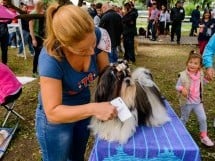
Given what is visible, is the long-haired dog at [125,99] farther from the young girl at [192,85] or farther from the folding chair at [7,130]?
the folding chair at [7,130]

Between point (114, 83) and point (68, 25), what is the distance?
0.66 m

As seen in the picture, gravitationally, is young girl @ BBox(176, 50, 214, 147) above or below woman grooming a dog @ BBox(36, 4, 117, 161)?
below

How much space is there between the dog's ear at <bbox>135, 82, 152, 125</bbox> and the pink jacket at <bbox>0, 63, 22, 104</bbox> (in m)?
1.94

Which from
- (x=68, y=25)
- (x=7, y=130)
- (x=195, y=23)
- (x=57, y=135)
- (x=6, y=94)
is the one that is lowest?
(x=195, y=23)

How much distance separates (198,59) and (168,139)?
149 centimetres

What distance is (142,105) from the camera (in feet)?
7.52

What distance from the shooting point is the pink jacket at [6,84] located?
12.4 ft

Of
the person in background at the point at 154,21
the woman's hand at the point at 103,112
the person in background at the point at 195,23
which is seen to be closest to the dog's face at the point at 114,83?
the woman's hand at the point at 103,112

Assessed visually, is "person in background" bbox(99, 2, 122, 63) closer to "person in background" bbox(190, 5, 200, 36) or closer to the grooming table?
the grooming table

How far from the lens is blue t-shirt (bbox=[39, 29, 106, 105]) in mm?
1725

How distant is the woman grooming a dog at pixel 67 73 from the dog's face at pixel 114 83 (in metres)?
0.07

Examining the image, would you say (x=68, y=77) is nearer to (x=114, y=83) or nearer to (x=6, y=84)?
(x=114, y=83)

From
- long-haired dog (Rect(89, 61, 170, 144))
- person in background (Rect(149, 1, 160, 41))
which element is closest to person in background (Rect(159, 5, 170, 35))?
person in background (Rect(149, 1, 160, 41))

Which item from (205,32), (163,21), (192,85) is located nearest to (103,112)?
(192,85)
